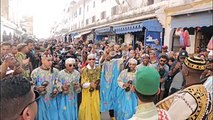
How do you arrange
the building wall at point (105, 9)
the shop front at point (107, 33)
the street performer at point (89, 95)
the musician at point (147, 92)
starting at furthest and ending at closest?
the building wall at point (105, 9), the shop front at point (107, 33), the street performer at point (89, 95), the musician at point (147, 92)

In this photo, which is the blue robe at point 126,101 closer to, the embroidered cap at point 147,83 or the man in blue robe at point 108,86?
the man in blue robe at point 108,86

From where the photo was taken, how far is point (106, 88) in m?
7.38

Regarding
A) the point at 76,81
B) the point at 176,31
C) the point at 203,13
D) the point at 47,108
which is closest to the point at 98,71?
the point at 76,81

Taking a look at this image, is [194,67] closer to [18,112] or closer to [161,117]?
[161,117]

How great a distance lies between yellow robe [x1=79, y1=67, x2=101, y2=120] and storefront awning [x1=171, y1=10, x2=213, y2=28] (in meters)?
3.55

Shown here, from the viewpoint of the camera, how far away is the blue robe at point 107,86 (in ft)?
23.9

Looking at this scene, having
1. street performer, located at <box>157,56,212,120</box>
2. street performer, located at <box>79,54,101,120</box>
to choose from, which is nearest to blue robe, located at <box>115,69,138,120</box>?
street performer, located at <box>79,54,101,120</box>

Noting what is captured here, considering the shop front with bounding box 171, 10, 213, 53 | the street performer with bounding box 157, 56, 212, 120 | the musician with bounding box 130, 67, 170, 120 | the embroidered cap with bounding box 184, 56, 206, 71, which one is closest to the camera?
the musician with bounding box 130, 67, 170, 120

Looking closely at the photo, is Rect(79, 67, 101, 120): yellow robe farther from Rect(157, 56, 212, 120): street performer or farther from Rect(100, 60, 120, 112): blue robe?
Rect(157, 56, 212, 120): street performer

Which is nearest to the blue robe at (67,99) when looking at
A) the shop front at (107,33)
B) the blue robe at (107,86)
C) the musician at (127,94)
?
the musician at (127,94)

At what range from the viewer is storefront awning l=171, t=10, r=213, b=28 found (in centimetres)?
849

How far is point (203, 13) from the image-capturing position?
889cm

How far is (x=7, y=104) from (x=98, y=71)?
5.13 metres

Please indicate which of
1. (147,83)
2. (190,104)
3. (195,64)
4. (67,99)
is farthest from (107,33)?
(147,83)
